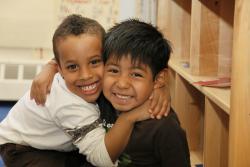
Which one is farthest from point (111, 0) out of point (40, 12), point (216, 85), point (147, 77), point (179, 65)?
point (147, 77)

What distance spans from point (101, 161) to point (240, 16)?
51cm

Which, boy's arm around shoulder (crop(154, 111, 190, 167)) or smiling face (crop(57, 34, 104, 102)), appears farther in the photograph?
smiling face (crop(57, 34, 104, 102))

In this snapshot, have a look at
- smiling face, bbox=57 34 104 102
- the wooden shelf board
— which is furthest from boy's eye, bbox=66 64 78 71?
the wooden shelf board

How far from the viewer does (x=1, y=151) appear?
1371 millimetres

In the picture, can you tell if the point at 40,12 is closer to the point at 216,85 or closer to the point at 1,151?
the point at 1,151

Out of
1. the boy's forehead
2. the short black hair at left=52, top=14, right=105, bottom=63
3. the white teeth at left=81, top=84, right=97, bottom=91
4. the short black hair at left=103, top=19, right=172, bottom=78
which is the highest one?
the short black hair at left=52, top=14, right=105, bottom=63

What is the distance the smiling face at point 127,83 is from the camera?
1.01m

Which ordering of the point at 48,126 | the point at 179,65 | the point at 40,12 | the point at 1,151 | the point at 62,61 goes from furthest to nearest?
the point at 40,12 → the point at 179,65 → the point at 1,151 → the point at 48,126 → the point at 62,61

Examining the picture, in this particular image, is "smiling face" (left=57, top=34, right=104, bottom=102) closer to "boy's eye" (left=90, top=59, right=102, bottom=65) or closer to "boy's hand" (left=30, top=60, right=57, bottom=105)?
"boy's eye" (left=90, top=59, right=102, bottom=65)

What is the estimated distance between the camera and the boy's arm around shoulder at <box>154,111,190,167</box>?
99 cm

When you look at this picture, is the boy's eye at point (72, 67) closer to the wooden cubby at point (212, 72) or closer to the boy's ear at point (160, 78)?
the boy's ear at point (160, 78)

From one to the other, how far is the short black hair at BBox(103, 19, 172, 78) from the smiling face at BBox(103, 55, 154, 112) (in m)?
0.02

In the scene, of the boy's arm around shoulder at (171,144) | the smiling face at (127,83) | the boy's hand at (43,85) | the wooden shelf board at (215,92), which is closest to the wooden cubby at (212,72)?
the wooden shelf board at (215,92)

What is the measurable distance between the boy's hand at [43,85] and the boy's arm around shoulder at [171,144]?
43 cm
